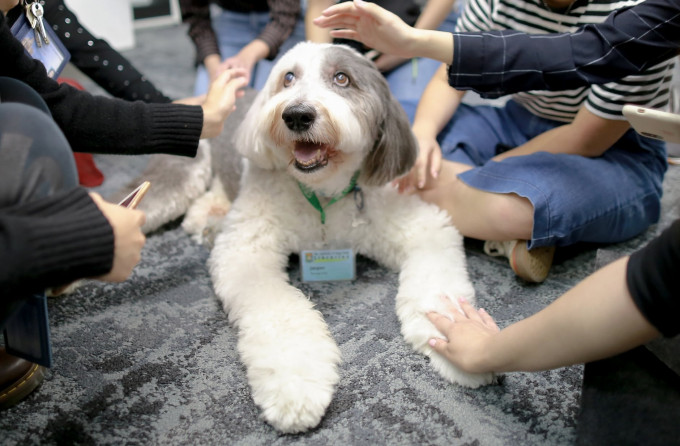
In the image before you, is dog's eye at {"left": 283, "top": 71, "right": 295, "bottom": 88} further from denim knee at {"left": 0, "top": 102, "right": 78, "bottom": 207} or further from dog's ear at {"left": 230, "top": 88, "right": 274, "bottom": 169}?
denim knee at {"left": 0, "top": 102, "right": 78, "bottom": 207}

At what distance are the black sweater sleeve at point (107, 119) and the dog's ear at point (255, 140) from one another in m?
0.14

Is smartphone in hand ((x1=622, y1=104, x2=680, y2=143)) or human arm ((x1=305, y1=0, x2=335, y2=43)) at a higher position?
smartphone in hand ((x1=622, y1=104, x2=680, y2=143))

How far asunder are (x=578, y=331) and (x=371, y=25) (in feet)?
2.72

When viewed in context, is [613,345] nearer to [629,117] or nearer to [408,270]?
[629,117]

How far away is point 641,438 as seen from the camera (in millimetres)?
835

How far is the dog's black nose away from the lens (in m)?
1.18

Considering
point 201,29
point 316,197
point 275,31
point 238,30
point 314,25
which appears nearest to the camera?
point 316,197

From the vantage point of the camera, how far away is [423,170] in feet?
5.05

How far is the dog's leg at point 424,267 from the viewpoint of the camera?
1201 mm

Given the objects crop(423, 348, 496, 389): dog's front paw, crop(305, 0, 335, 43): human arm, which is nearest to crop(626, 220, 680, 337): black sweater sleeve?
crop(423, 348, 496, 389): dog's front paw

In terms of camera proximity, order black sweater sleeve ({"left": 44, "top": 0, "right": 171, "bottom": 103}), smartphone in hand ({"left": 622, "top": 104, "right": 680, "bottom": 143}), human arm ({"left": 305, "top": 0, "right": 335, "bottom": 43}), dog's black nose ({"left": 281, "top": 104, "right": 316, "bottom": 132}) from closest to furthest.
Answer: smartphone in hand ({"left": 622, "top": 104, "right": 680, "bottom": 143}) < dog's black nose ({"left": 281, "top": 104, "right": 316, "bottom": 132}) < black sweater sleeve ({"left": 44, "top": 0, "right": 171, "bottom": 103}) < human arm ({"left": 305, "top": 0, "right": 335, "bottom": 43})

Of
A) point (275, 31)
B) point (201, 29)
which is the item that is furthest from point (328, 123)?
point (201, 29)

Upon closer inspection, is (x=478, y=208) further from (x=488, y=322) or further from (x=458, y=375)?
(x=458, y=375)

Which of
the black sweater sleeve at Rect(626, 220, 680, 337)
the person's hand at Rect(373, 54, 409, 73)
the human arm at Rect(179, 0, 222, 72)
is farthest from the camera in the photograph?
the human arm at Rect(179, 0, 222, 72)
